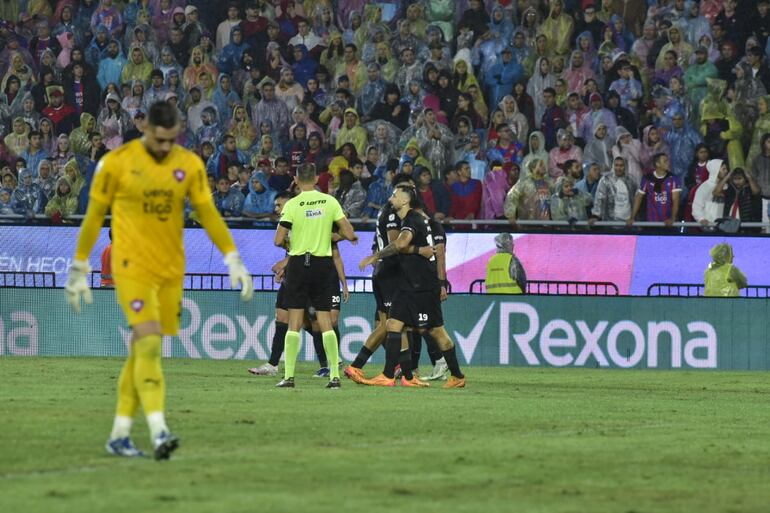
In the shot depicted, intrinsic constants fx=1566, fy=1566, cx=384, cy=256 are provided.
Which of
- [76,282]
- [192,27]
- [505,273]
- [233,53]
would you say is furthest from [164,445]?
[192,27]

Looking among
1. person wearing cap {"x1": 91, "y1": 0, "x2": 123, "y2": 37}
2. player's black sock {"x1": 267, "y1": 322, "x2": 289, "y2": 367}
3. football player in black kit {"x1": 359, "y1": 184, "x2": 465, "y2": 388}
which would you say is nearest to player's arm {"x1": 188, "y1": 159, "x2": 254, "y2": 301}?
football player in black kit {"x1": 359, "y1": 184, "x2": 465, "y2": 388}

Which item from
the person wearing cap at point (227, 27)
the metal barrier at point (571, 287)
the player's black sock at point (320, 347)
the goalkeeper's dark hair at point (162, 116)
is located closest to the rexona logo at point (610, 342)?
the metal barrier at point (571, 287)

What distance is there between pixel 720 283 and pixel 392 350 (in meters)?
7.72

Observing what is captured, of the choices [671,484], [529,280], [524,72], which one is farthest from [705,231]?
[671,484]

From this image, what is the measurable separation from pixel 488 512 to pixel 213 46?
23.2m

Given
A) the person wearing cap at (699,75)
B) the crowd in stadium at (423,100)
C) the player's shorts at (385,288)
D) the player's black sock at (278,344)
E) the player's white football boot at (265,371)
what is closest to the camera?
the player's shorts at (385,288)

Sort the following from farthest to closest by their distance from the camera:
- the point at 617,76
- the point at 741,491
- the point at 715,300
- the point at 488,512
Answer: the point at 617,76 < the point at 715,300 < the point at 741,491 < the point at 488,512

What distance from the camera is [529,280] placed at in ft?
80.5

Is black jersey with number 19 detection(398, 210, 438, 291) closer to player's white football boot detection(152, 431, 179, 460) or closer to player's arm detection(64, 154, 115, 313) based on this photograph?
player's arm detection(64, 154, 115, 313)

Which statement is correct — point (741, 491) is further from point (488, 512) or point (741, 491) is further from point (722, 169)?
point (722, 169)

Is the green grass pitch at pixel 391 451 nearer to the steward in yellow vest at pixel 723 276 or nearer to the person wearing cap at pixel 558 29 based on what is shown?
the steward in yellow vest at pixel 723 276

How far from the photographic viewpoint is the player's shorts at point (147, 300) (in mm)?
9836

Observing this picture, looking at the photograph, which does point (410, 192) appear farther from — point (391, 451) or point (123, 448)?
point (123, 448)

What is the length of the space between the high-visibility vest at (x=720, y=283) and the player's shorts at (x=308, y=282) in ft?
27.8
